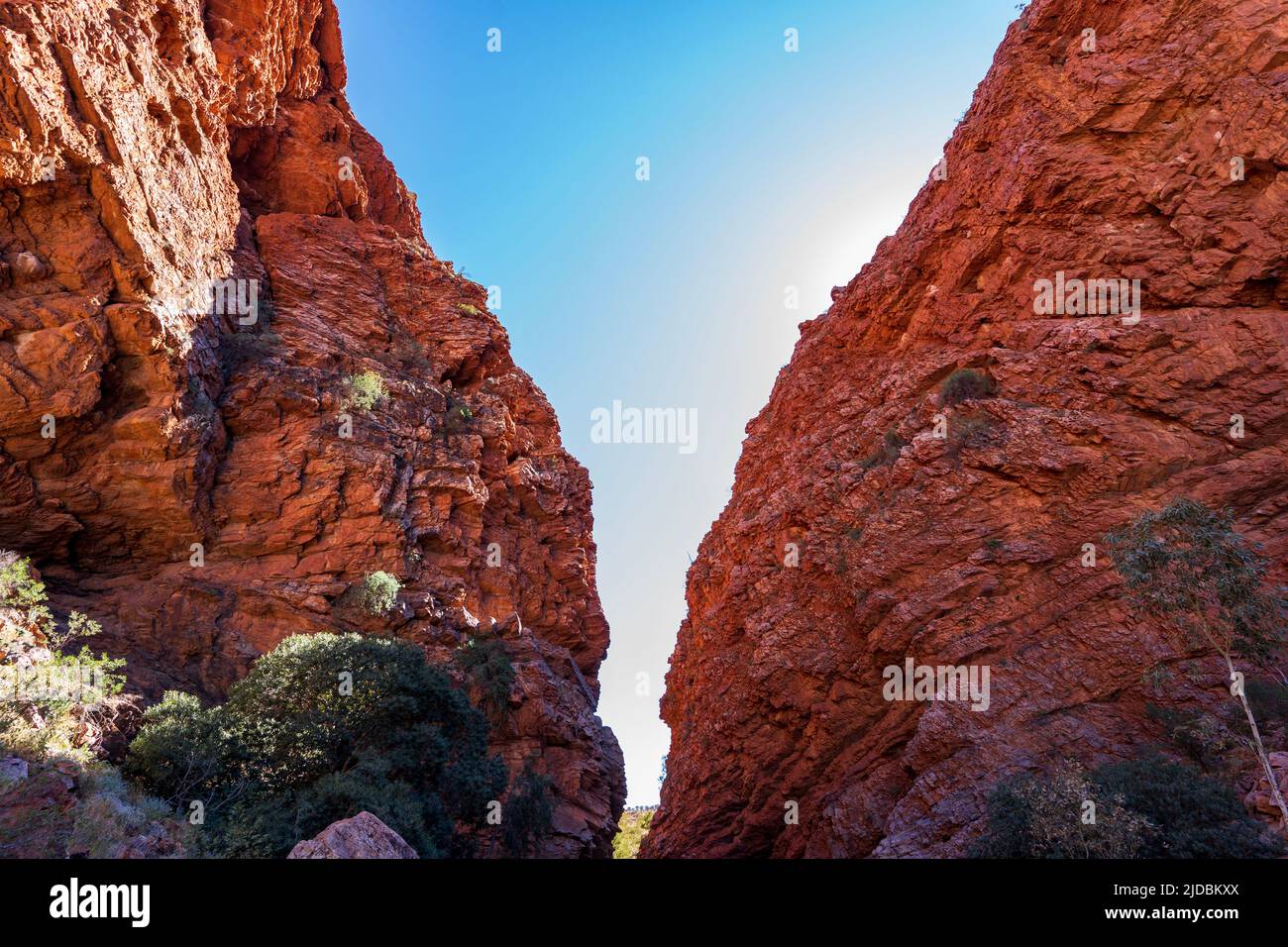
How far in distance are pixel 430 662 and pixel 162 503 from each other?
34.0 ft

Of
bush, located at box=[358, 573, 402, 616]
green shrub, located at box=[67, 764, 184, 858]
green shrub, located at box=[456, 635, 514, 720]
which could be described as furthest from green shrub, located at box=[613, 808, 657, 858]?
green shrub, located at box=[67, 764, 184, 858]

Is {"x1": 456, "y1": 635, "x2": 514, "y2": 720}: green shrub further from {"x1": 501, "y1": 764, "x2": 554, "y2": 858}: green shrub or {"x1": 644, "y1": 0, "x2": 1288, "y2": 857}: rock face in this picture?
{"x1": 644, "y1": 0, "x2": 1288, "y2": 857}: rock face

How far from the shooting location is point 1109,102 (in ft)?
64.8

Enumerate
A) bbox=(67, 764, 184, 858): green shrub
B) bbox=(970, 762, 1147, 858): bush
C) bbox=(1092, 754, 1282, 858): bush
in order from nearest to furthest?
bbox=(67, 764, 184, 858): green shrub < bbox=(1092, 754, 1282, 858): bush < bbox=(970, 762, 1147, 858): bush

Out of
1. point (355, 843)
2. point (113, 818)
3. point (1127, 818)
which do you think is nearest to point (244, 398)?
point (113, 818)

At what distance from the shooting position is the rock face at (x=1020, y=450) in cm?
1541

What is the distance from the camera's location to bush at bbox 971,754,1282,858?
33.1 feet

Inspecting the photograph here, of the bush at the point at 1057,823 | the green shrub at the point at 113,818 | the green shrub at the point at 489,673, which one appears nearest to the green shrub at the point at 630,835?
the green shrub at the point at 489,673

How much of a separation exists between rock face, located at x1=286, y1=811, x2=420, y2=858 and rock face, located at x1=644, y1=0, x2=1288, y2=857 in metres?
11.3

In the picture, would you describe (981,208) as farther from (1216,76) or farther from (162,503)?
(162,503)

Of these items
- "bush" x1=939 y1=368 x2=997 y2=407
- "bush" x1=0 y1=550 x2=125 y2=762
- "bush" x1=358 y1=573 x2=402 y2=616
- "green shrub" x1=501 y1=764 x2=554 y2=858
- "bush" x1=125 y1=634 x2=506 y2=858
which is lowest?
"green shrub" x1=501 y1=764 x2=554 y2=858

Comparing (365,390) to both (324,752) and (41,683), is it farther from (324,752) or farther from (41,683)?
(41,683)

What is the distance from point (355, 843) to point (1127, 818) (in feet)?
39.3
